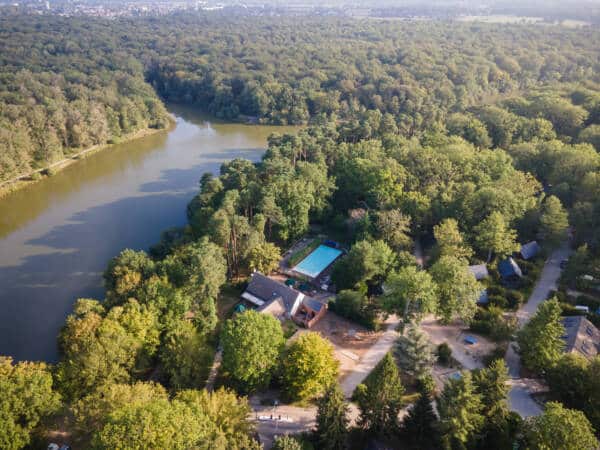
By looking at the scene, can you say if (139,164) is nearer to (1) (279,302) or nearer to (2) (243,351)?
(1) (279,302)

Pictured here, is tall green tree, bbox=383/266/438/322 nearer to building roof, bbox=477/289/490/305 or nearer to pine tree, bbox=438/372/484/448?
building roof, bbox=477/289/490/305

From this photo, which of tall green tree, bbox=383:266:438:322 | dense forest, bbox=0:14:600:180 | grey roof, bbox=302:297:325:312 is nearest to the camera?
tall green tree, bbox=383:266:438:322

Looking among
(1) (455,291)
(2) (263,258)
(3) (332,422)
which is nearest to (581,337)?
(1) (455,291)

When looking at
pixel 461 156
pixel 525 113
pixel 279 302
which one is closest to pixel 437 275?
pixel 279 302

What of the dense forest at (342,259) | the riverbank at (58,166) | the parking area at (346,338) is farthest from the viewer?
the riverbank at (58,166)

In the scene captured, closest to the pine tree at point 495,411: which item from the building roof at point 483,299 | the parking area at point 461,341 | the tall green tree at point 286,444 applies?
the parking area at point 461,341

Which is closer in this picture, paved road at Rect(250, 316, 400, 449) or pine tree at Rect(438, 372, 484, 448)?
pine tree at Rect(438, 372, 484, 448)

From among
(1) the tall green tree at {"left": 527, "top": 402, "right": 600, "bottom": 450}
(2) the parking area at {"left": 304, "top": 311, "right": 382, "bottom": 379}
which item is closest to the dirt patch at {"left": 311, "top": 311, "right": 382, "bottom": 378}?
(2) the parking area at {"left": 304, "top": 311, "right": 382, "bottom": 379}

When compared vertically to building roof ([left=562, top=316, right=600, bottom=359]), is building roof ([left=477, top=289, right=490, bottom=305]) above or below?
below

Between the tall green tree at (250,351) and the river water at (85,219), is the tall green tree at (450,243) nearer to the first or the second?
the tall green tree at (250,351)
